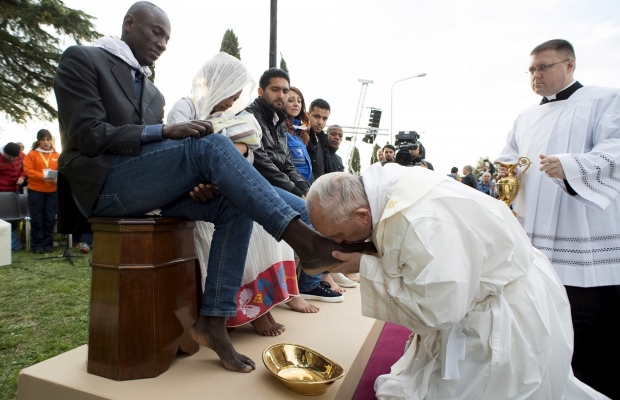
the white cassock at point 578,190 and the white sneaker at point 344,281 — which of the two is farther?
the white sneaker at point 344,281

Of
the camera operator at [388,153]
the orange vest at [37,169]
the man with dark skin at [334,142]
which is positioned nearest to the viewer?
the man with dark skin at [334,142]

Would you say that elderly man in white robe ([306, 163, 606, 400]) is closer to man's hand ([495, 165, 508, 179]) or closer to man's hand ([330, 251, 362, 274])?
man's hand ([330, 251, 362, 274])

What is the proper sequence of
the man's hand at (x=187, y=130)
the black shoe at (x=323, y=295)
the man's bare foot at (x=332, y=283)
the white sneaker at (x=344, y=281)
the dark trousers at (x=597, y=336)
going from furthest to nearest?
the white sneaker at (x=344, y=281)
the man's bare foot at (x=332, y=283)
the black shoe at (x=323, y=295)
the dark trousers at (x=597, y=336)
the man's hand at (x=187, y=130)

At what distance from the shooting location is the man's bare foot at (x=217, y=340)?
6.54 feet

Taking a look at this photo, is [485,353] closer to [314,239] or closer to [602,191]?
[314,239]

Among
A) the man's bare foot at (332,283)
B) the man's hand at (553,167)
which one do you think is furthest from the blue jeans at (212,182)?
the man's hand at (553,167)

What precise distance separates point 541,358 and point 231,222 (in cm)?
149

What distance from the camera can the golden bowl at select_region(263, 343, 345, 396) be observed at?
6.08ft

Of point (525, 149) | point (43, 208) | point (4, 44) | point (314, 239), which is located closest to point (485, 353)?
point (314, 239)

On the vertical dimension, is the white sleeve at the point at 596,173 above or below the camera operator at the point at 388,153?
below

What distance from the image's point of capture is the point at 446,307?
4.95 feet

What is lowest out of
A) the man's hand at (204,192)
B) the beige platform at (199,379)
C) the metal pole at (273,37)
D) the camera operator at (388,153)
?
the beige platform at (199,379)

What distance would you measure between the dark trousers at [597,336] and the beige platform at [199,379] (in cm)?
150

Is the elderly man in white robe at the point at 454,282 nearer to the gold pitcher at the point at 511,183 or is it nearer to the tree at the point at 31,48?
the gold pitcher at the point at 511,183
